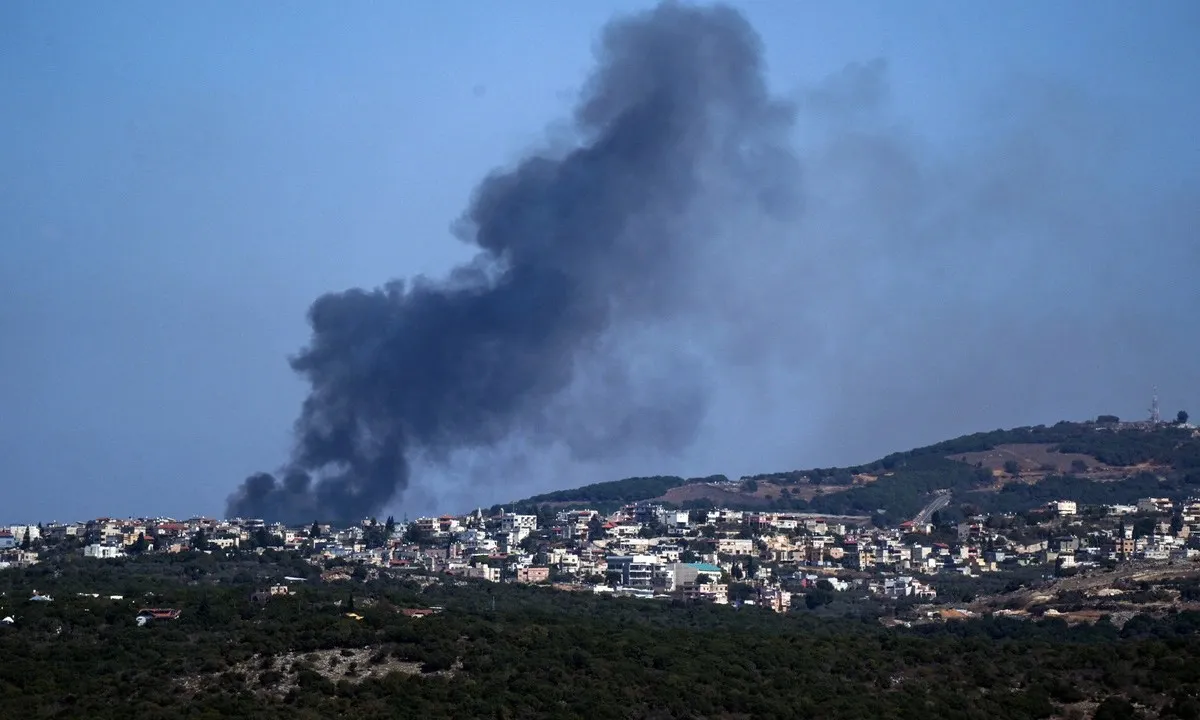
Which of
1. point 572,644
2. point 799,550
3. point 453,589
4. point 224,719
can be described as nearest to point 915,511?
point 799,550

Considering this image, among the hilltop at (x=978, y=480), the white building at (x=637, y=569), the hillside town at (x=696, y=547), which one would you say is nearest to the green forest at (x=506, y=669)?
the hillside town at (x=696, y=547)

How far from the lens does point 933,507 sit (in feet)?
471

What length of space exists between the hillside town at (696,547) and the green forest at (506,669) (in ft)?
101

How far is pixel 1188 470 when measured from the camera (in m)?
150

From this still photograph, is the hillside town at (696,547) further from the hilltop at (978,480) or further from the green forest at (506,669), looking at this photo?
the green forest at (506,669)

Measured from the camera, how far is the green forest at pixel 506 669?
36469mm

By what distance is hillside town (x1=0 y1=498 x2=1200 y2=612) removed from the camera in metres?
88.3

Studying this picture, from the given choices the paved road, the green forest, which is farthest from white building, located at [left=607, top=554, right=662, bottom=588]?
the paved road

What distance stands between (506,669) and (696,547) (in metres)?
65.5

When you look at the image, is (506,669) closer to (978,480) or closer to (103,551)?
(103,551)

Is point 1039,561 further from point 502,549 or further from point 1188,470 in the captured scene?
point 1188,470

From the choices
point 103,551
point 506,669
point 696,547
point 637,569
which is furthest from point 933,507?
point 506,669

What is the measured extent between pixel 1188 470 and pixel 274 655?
12097 centimetres

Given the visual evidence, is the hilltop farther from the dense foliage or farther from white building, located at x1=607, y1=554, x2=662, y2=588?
white building, located at x1=607, y1=554, x2=662, y2=588
